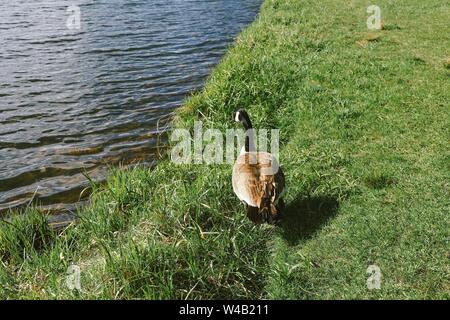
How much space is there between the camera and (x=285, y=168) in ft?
27.4

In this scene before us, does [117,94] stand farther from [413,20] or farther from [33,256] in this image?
[413,20]

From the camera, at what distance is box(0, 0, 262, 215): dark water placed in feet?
33.8

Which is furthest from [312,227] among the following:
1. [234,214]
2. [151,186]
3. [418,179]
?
[151,186]

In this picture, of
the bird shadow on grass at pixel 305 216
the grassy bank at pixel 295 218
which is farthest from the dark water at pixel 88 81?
the bird shadow on grass at pixel 305 216

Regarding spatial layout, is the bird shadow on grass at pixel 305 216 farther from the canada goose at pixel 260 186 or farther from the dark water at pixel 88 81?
the dark water at pixel 88 81

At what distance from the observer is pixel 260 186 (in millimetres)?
6641

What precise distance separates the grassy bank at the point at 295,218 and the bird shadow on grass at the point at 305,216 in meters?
0.02

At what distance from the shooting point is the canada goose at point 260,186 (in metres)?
6.50

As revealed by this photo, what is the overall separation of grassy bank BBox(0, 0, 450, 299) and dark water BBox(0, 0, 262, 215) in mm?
A: 1797

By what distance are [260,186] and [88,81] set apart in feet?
34.7

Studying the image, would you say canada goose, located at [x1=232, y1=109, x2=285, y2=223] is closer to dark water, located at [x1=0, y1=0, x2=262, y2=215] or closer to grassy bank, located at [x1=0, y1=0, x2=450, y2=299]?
grassy bank, located at [x1=0, y1=0, x2=450, y2=299]

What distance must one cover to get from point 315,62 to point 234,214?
7586mm

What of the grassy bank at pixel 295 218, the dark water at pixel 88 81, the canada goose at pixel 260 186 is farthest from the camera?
A: the dark water at pixel 88 81

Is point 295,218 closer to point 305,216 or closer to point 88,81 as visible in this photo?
point 305,216
